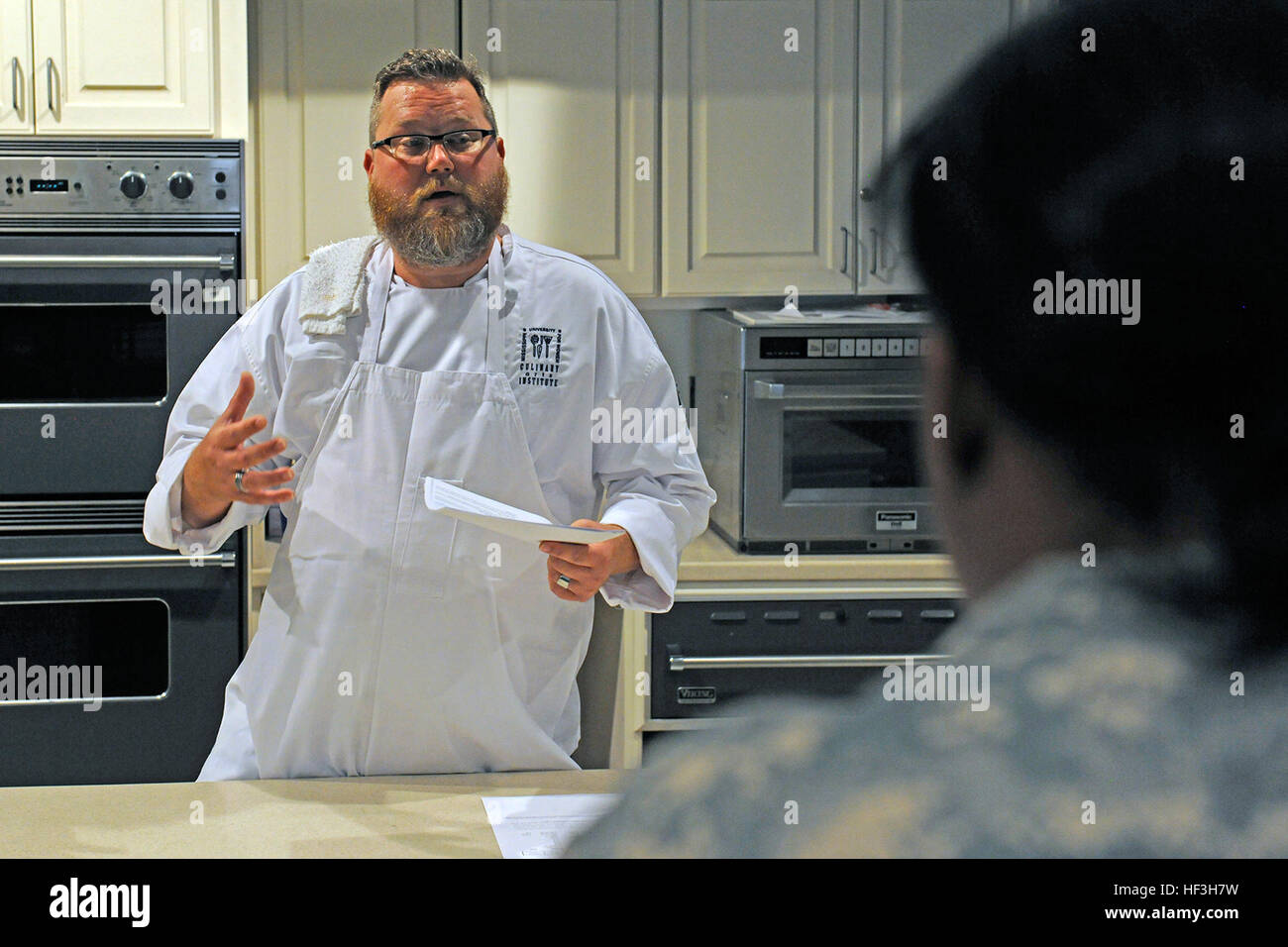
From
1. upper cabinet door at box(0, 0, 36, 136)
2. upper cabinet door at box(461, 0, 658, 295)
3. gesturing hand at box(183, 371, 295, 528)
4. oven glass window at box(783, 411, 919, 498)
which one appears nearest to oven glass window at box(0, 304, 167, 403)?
upper cabinet door at box(0, 0, 36, 136)

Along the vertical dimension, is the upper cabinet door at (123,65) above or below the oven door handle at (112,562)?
above

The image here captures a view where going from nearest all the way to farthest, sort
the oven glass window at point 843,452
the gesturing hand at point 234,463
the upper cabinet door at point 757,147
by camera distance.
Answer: the gesturing hand at point 234,463 → the oven glass window at point 843,452 → the upper cabinet door at point 757,147

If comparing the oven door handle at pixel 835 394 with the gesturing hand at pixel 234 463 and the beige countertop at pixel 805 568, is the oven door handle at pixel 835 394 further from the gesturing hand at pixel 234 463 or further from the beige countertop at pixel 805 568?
the gesturing hand at pixel 234 463

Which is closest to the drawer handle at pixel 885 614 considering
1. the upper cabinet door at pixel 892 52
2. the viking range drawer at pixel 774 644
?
the viking range drawer at pixel 774 644

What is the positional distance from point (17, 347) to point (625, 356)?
1.03m

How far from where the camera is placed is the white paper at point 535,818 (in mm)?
888

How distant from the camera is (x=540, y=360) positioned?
4.59ft

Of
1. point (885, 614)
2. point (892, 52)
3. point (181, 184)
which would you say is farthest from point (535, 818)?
point (892, 52)

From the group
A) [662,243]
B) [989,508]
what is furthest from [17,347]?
[989,508]

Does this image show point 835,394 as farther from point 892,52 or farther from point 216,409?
point 216,409

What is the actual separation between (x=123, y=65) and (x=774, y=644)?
1.29 meters

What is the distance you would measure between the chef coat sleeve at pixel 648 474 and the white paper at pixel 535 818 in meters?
0.27

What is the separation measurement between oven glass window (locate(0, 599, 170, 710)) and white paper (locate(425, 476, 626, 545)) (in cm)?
114
